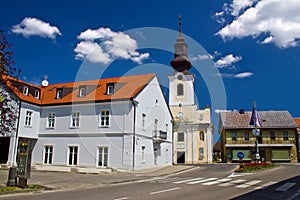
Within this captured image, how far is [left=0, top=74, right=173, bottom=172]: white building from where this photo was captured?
25125 mm

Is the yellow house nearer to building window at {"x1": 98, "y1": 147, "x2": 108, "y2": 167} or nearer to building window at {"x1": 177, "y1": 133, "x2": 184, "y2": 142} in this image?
building window at {"x1": 177, "y1": 133, "x2": 184, "y2": 142}

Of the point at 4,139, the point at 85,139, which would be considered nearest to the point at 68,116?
the point at 85,139

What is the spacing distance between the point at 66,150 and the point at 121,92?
24.7 ft

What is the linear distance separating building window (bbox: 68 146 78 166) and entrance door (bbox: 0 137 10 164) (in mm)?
5925

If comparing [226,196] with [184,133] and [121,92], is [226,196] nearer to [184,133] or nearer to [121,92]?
[121,92]

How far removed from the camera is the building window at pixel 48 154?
2785cm

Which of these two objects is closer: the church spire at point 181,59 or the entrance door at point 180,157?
the entrance door at point 180,157

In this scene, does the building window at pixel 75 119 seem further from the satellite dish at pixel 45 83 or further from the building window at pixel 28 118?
the satellite dish at pixel 45 83

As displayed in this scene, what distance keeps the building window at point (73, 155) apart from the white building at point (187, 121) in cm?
2256

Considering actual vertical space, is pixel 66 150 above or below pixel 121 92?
below

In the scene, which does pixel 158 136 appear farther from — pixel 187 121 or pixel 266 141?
pixel 266 141

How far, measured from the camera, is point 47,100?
2992cm

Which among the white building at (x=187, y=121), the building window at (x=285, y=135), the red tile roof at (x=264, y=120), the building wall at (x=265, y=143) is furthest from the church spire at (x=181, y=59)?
the building window at (x=285, y=135)

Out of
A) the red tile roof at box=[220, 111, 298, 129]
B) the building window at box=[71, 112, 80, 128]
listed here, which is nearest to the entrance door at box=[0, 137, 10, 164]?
the building window at box=[71, 112, 80, 128]
